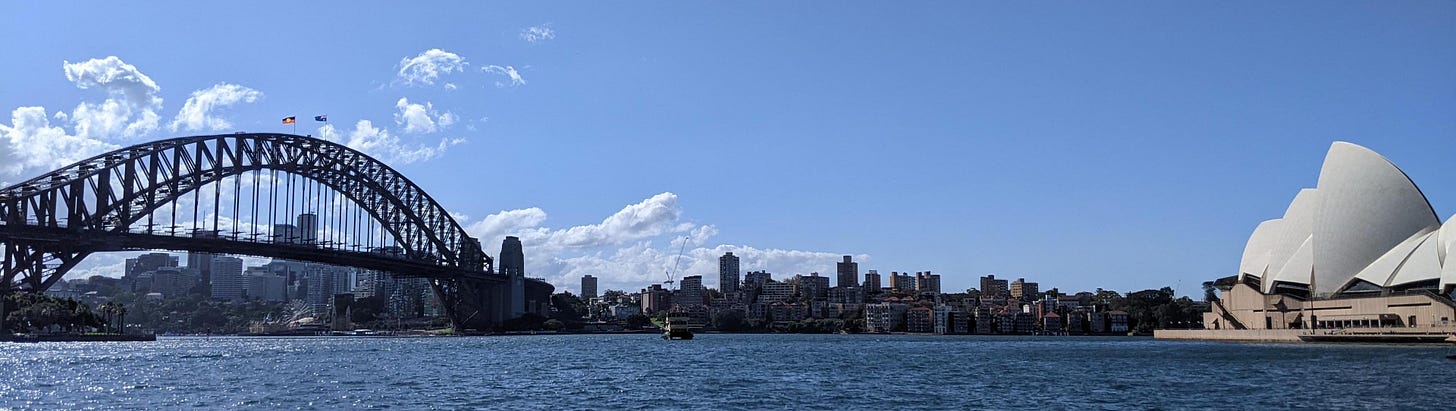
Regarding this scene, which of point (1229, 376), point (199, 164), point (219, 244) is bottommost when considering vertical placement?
point (1229, 376)

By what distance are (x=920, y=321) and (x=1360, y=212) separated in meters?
95.4

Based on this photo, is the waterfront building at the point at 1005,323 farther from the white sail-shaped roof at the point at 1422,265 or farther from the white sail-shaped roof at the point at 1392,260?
the white sail-shaped roof at the point at 1422,265

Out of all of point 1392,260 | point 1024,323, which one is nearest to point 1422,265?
point 1392,260

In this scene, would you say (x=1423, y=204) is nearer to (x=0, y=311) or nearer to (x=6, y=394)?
(x=6, y=394)

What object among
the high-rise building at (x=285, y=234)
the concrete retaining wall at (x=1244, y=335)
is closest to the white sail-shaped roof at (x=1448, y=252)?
the concrete retaining wall at (x=1244, y=335)

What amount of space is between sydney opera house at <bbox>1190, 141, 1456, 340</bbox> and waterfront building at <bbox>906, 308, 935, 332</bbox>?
85164 millimetres

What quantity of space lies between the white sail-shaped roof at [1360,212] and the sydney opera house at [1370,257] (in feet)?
0.20

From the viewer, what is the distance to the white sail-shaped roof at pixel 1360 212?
74.1 m

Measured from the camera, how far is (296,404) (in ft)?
87.0

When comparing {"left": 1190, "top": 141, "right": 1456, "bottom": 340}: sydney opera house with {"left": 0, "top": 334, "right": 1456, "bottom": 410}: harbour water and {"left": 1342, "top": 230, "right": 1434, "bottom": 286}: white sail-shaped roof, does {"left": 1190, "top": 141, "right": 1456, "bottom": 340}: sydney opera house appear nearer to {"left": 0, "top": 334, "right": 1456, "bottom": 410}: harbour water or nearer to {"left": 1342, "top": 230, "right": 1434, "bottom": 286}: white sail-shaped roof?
{"left": 1342, "top": 230, "right": 1434, "bottom": 286}: white sail-shaped roof

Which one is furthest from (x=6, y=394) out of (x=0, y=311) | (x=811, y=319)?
(x=811, y=319)

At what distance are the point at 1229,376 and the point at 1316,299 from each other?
46387 millimetres

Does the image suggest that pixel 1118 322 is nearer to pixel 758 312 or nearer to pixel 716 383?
pixel 758 312

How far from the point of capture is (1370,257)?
2960 inches
